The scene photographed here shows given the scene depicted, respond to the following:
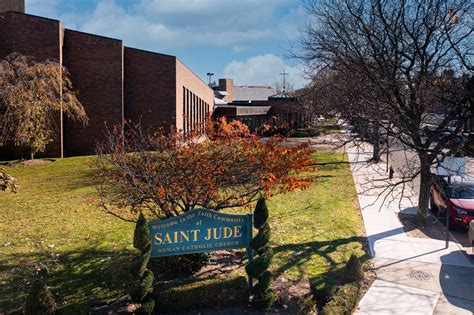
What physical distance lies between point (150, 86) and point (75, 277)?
23.0 metres

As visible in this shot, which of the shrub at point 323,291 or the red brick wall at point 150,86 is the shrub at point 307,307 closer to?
the shrub at point 323,291

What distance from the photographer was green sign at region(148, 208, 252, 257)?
7.11 meters

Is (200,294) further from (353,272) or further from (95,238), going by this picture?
(95,238)

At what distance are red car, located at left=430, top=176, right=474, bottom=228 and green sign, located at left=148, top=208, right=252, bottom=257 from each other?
5.98m

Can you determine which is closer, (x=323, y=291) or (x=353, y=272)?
(x=323, y=291)

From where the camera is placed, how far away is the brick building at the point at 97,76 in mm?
27203

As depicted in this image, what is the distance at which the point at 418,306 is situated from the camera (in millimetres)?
7297

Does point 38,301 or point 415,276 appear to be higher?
point 38,301

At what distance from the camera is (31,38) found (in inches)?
1071

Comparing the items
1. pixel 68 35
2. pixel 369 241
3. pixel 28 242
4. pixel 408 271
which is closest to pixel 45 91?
pixel 68 35

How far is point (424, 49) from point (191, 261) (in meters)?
8.33

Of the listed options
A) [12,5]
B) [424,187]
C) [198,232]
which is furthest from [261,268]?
[12,5]

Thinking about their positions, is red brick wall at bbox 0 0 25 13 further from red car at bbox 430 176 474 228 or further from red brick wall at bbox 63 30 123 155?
red car at bbox 430 176 474 228

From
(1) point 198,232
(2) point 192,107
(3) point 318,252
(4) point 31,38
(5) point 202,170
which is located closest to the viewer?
→ (1) point 198,232
